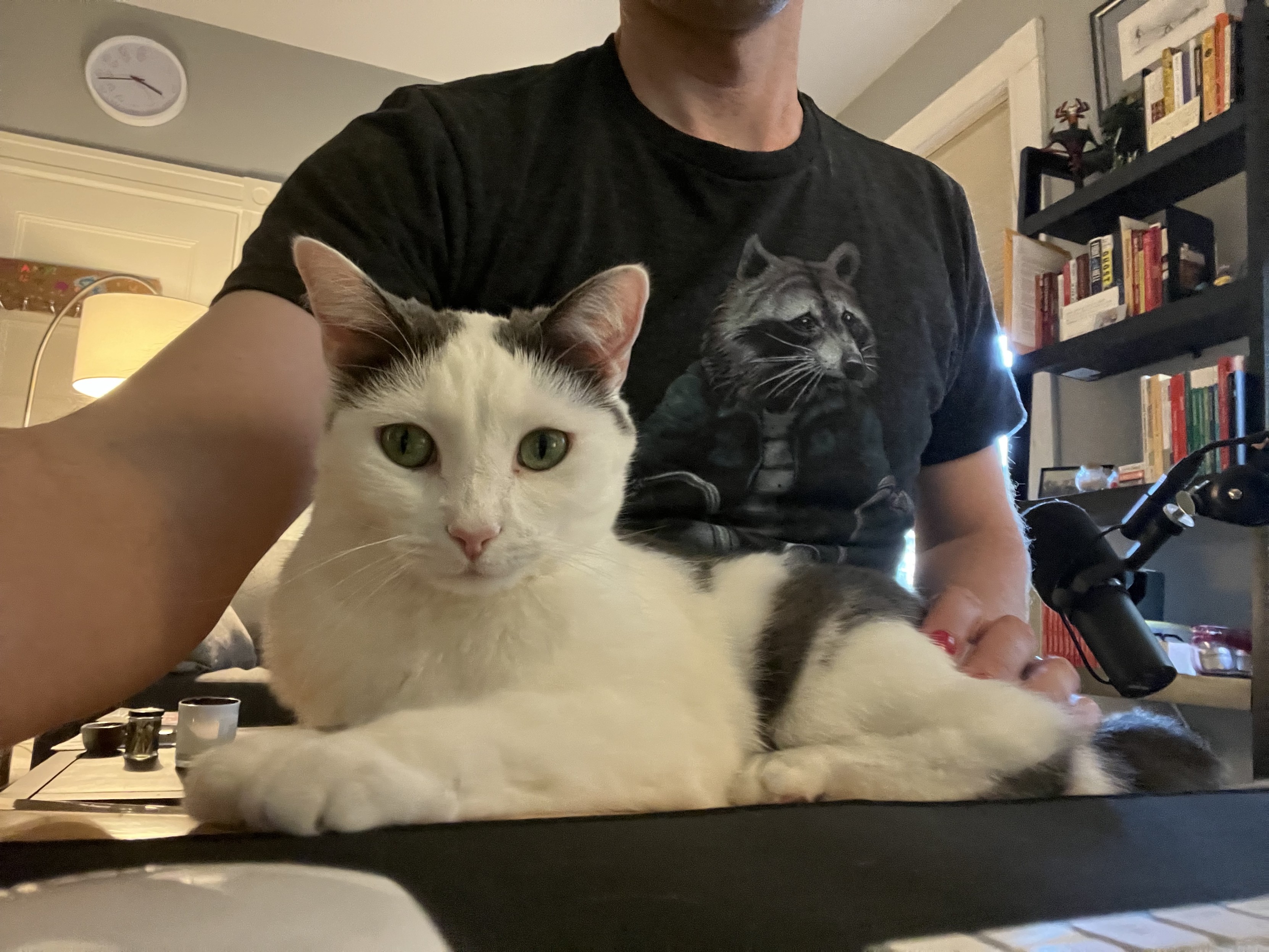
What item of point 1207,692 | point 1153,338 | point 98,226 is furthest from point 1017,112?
point 98,226

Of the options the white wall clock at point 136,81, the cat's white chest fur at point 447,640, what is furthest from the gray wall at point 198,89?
the cat's white chest fur at point 447,640

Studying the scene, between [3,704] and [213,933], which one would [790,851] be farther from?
[3,704]

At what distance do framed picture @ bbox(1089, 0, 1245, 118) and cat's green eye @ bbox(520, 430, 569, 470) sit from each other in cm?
243

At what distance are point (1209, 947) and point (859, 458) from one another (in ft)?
2.30

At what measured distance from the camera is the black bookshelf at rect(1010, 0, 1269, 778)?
179 cm

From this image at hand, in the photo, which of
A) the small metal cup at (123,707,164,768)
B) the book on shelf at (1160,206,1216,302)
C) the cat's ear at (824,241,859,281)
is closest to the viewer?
the cat's ear at (824,241,859,281)

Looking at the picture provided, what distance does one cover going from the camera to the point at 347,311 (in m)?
0.72

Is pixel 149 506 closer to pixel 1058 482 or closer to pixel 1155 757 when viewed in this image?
pixel 1155 757

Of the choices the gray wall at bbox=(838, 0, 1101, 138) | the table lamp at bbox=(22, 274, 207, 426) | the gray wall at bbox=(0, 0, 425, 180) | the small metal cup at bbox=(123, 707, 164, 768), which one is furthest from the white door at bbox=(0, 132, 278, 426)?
the gray wall at bbox=(838, 0, 1101, 138)

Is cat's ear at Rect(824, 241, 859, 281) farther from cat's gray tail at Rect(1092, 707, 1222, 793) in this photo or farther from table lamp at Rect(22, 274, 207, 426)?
table lamp at Rect(22, 274, 207, 426)

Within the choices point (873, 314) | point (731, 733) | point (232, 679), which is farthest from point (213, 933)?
point (232, 679)

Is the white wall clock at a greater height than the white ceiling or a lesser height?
lesser

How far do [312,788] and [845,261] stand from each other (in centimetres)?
95

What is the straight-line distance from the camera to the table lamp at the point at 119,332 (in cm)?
313
